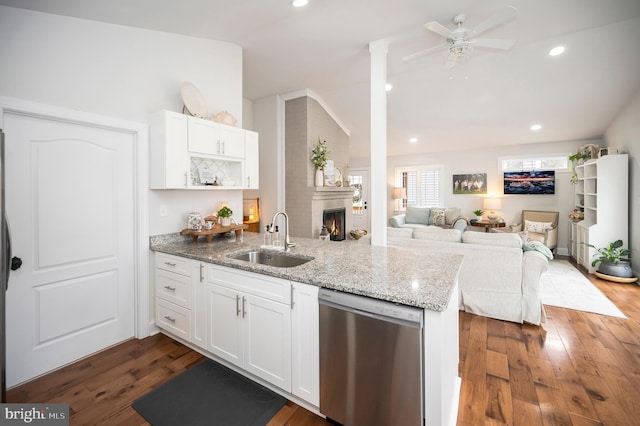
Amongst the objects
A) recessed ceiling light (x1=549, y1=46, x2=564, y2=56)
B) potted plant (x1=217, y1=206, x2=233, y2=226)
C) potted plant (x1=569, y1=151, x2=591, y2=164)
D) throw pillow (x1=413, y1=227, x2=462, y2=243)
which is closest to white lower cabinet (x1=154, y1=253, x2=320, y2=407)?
potted plant (x1=217, y1=206, x2=233, y2=226)

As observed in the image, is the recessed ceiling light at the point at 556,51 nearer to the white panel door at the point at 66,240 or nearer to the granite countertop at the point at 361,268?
the granite countertop at the point at 361,268

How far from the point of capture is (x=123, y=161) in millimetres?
2549

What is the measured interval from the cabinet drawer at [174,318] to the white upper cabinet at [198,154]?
108 centimetres

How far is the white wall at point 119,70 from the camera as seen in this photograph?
77.6 inches

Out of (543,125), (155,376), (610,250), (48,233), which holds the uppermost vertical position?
(543,125)

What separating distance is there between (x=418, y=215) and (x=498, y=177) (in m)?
2.08

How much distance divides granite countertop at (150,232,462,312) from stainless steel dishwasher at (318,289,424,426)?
2.6 inches

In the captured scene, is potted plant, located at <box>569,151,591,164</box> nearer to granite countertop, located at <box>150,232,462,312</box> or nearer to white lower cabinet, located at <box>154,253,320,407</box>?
granite countertop, located at <box>150,232,462,312</box>

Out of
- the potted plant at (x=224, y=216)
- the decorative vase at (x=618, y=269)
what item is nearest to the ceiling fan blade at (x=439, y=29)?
the potted plant at (x=224, y=216)

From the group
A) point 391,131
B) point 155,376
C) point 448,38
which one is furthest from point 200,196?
point 391,131

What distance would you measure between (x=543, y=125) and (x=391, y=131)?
9.56 feet

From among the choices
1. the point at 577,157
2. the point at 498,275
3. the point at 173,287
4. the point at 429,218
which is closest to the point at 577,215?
the point at 577,157

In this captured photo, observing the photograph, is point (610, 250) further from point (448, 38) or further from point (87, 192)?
point (87, 192)

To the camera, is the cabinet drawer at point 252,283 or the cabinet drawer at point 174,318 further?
the cabinet drawer at point 174,318
